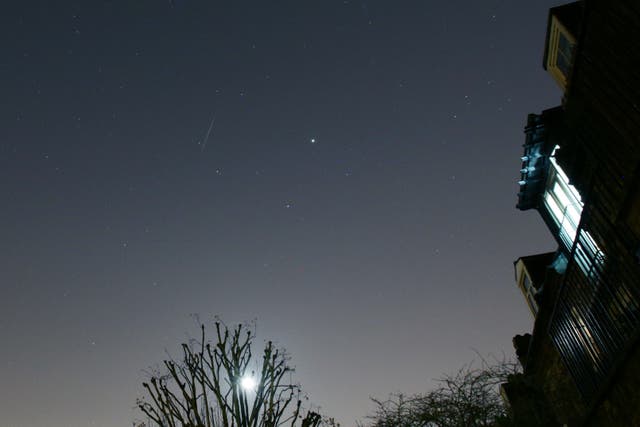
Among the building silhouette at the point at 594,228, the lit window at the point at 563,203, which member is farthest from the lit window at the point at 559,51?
the lit window at the point at 563,203

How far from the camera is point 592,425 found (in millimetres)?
9453

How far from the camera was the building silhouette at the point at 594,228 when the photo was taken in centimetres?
824

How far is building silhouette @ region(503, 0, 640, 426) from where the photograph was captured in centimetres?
824

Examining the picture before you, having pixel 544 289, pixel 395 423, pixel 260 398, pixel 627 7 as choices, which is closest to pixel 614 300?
pixel 544 289

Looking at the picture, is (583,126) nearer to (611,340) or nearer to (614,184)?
(614,184)

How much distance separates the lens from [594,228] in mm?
9305

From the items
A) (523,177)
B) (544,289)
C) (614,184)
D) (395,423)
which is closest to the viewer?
(614,184)

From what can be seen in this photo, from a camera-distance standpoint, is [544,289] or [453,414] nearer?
[544,289]

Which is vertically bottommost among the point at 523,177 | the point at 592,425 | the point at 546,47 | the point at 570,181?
the point at 592,425

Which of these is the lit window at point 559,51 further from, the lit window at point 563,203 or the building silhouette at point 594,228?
the lit window at point 563,203

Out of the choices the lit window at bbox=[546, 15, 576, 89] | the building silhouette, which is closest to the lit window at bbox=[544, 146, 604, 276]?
the building silhouette

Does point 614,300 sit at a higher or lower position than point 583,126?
lower

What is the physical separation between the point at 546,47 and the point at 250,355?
1150 centimetres

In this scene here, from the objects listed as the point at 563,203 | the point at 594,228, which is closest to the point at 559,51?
the point at 563,203
